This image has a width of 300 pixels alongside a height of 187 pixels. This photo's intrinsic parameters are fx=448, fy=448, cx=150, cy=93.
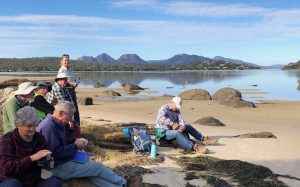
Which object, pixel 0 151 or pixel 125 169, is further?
pixel 125 169

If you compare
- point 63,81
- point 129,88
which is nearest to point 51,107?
point 63,81

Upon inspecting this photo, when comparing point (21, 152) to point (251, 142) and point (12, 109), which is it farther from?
point (251, 142)

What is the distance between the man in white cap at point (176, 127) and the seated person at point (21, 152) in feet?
17.0

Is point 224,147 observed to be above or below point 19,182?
below

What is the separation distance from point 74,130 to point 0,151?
6.47ft

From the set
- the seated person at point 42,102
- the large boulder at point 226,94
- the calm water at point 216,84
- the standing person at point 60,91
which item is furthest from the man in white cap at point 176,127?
the calm water at point 216,84

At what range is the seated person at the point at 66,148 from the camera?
5.93 metres

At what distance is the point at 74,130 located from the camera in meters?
6.97

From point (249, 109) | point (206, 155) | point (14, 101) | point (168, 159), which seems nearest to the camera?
point (14, 101)

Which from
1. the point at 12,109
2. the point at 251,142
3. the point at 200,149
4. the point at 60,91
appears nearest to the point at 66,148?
the point at 12,109

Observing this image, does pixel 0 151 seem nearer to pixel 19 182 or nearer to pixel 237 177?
pixel 19 182

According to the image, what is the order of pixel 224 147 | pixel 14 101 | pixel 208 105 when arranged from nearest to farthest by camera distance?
pixel 14 101, pixel 224 147, pixel 208 105

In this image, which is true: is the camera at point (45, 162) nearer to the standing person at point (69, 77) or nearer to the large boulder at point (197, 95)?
the standing person at point (69, 77)

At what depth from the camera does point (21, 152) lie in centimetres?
518
